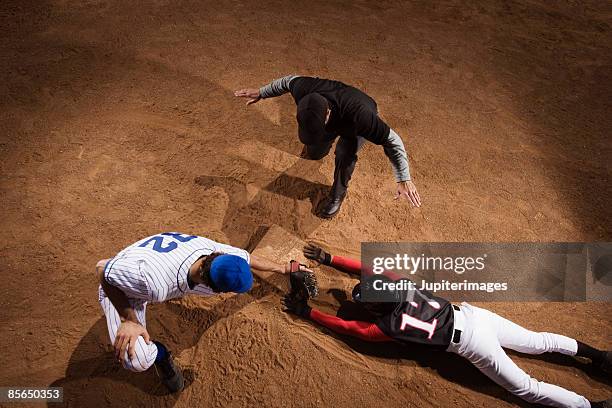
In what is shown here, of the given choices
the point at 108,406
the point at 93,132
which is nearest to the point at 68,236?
the point at 93,132

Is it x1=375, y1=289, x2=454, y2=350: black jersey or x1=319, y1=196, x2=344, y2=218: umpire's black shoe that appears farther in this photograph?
x1=319, y1=196, x2=344, y2=218: umpire's black shoe

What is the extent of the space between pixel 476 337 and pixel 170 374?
2564 millimetres

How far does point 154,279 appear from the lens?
3.06 metres

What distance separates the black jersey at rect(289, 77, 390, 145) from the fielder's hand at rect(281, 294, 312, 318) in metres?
1.61

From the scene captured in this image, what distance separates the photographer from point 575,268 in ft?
14.8

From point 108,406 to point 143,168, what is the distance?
2.52 metres

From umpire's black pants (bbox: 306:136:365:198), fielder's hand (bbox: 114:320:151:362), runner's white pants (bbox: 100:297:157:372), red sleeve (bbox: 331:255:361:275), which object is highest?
umpire's black pants (bbox: 306:136:365:198)

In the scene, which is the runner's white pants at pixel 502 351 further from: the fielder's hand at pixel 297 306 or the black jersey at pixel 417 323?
the fielder's hand at pixel 297 306

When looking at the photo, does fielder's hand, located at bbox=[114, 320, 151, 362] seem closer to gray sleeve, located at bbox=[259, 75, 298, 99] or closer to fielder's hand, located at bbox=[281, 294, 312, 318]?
fielder's hand, located at bbox=[281, 294, 312, 318]

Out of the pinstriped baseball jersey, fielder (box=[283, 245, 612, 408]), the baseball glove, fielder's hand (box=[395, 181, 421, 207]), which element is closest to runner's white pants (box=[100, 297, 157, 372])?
the pinstriped baseball jersey

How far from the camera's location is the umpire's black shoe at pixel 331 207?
4699 millimetres

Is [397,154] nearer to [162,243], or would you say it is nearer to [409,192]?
[409,192]

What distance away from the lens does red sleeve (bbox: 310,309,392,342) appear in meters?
3.69

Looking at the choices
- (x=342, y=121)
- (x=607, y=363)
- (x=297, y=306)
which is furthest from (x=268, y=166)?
(x=607, y=363)
